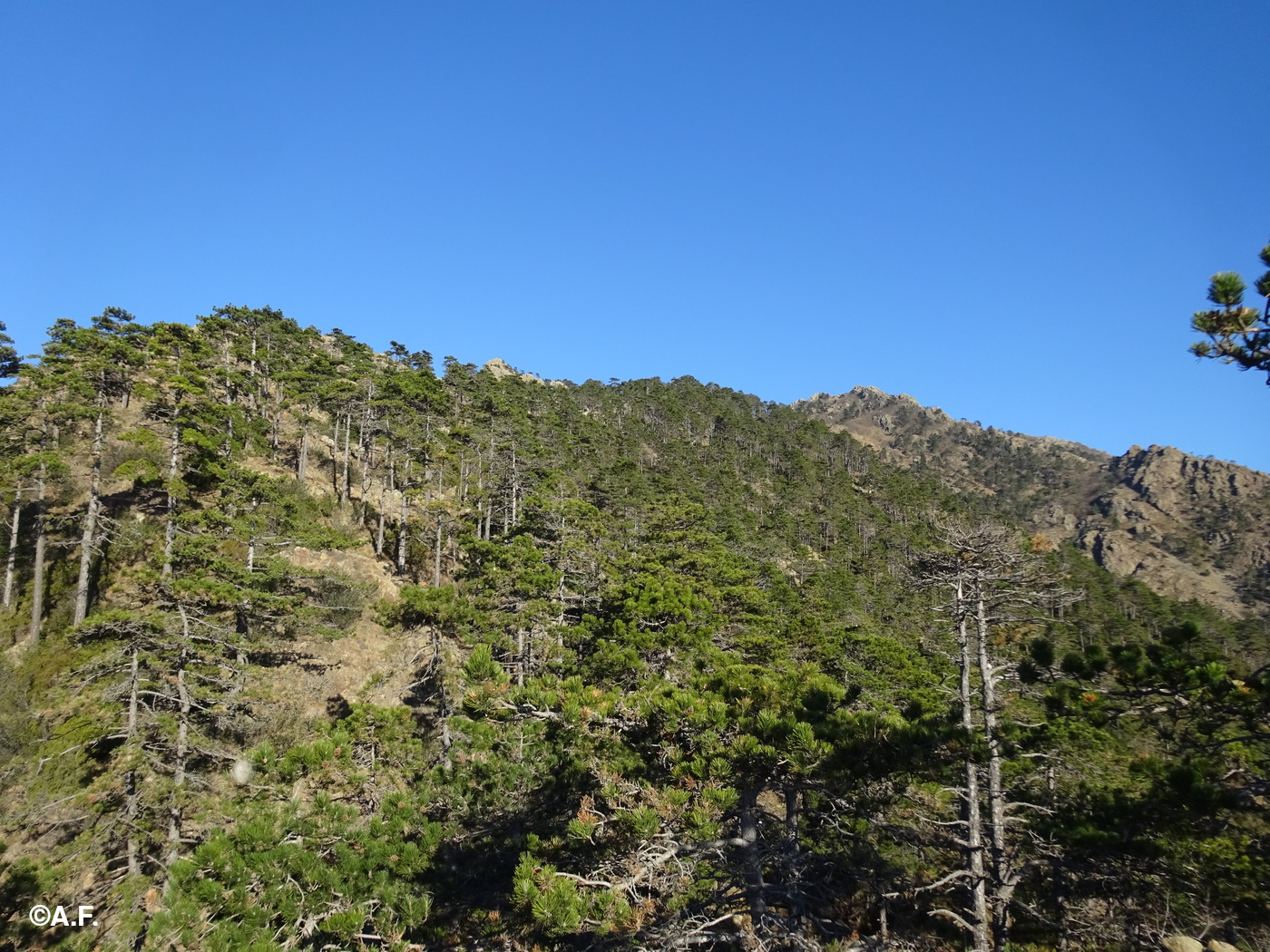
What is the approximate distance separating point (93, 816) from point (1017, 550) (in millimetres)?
19111

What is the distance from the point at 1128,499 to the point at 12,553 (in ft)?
530

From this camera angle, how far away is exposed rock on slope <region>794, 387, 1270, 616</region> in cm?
9562

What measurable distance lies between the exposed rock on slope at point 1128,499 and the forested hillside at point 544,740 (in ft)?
315

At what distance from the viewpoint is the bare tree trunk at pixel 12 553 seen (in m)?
19.7

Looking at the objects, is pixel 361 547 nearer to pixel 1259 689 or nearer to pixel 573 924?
pixel 573 924

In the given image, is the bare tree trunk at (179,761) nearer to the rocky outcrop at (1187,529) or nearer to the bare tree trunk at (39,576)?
the bare tree trunk at (39,576)

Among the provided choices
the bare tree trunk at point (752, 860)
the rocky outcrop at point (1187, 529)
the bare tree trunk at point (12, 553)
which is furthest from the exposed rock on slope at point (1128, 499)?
the bare tree trunk at point (12, 553)

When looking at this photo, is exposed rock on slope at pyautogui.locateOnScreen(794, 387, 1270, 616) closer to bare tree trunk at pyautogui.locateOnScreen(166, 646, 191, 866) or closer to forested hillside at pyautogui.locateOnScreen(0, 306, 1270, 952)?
forested hillside at pyautogui.locateOnScreen(0, 306, 1270, 952)

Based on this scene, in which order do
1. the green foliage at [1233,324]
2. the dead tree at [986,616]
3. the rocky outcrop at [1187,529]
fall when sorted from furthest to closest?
1. the rocky outcrop at [1187,529]
2. the dead tree at [986,616]
3. the green foliage at [1233,324]

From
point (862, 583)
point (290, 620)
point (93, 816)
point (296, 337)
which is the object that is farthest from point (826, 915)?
point (296, 337)

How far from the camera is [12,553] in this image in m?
19.9
